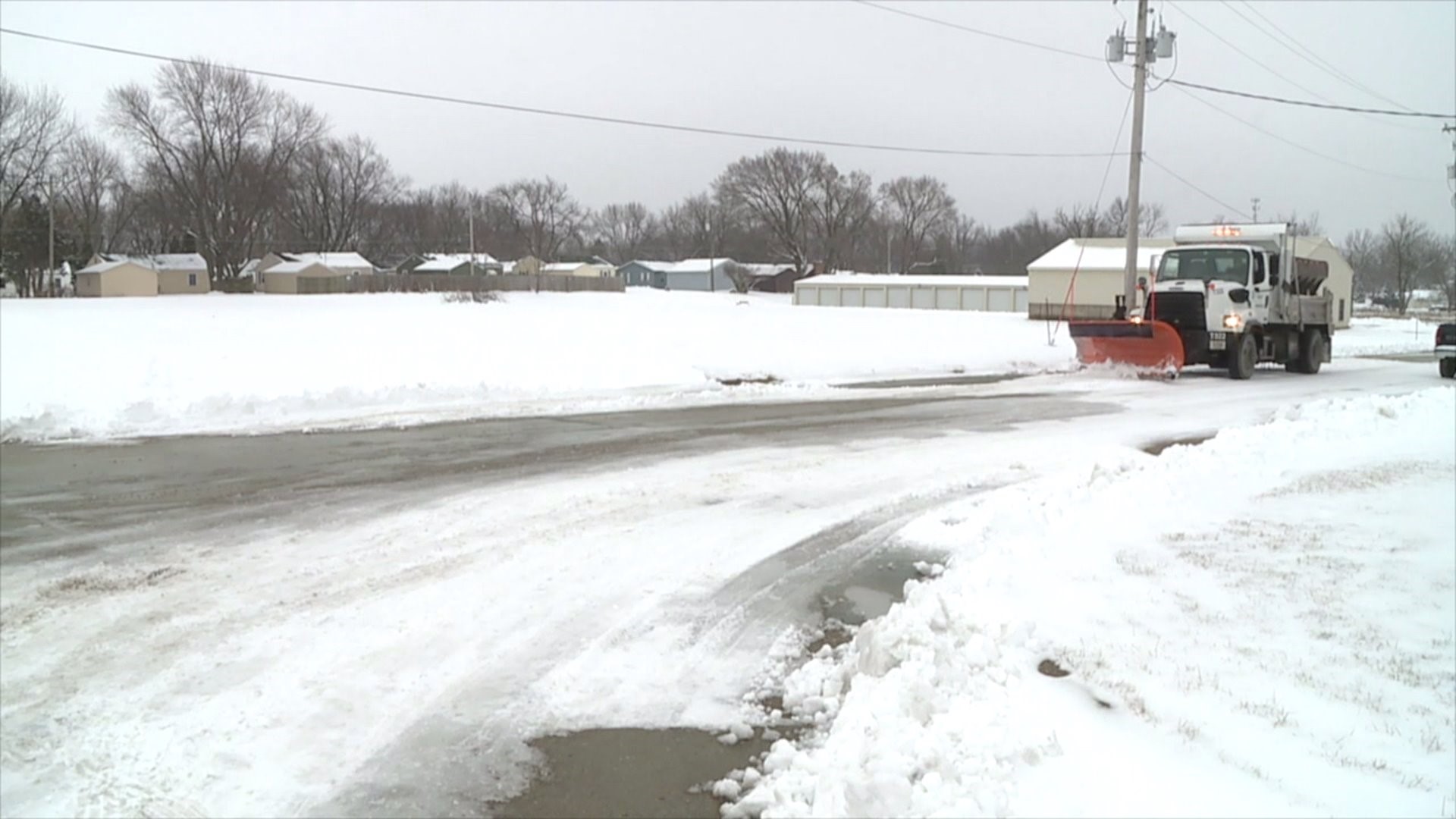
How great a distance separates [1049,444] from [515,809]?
10.3 m

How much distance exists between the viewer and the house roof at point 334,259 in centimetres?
9056

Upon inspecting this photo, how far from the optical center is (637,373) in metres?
21.9

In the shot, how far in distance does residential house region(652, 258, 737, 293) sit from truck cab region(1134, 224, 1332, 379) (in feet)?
314

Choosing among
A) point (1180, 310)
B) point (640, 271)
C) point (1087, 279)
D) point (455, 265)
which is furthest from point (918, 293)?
point (1180, 310)

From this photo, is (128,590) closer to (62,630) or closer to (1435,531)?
(62,630)

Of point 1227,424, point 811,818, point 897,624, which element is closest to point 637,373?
point 1227,424

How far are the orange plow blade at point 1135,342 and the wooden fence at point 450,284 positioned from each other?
1786 inches

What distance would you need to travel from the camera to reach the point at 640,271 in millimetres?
129375

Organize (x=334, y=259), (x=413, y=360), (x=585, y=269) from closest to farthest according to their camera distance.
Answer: (x=413, y=360) → (x=334, y=259) → (x=585, y=269)

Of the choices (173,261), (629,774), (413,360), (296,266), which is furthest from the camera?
(296,266)

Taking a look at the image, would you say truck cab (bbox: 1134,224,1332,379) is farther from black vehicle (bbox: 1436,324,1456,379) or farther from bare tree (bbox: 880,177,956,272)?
bare tree (bbox: 880,177,956,272)

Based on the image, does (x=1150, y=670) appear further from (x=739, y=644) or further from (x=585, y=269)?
(x=585, y=269)

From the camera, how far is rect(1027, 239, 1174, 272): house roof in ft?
230

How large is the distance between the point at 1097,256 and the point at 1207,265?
5205 centimetres
